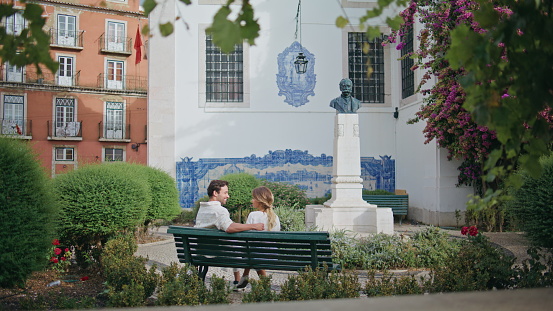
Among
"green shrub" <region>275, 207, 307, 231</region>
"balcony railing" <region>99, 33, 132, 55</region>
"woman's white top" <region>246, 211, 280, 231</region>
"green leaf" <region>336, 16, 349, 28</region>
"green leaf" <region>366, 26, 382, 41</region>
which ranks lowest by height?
"green shrub" <region>275, 207, 307, 231</region>

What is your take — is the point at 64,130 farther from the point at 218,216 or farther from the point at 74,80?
the point at 218,216

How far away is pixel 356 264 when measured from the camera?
7.82 m

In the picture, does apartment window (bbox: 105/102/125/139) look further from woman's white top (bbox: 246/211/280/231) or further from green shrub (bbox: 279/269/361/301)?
green shrub (bbox: 279/269/361/301)

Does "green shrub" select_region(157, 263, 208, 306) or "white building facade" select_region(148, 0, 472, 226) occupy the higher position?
"white building facade" select_region(148, 0, 472, 226)

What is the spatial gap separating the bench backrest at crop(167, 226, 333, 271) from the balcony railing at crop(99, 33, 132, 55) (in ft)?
98.8

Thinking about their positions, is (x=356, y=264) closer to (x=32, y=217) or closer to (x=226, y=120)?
(x=32, y=217)

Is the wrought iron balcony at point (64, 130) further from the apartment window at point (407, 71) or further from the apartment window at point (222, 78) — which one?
the apartment window at point (407, 71)

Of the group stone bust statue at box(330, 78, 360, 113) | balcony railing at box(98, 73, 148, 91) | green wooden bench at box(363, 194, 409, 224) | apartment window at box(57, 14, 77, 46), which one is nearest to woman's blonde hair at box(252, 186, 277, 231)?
stone bust statue at box(330, 78, 360, 113)

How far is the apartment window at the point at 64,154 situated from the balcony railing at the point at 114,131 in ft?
6.23

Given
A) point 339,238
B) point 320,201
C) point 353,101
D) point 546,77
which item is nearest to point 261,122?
point 320,201

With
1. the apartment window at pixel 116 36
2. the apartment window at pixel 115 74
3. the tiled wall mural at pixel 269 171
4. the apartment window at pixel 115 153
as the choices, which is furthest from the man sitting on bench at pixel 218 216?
the apartment window at pixel 116 36

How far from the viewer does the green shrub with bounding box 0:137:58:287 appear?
511cm

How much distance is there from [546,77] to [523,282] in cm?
334

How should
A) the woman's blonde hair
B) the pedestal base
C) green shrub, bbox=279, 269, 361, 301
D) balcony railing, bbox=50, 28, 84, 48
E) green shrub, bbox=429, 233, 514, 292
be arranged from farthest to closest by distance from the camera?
balcony railing, bbox=50, 28, 84, 48 < the pedestal base < the woman's blonde hair < green shrub, bbox=429, 233, 514, 292 < green shrub, bbox=279, 269, 361, 301
